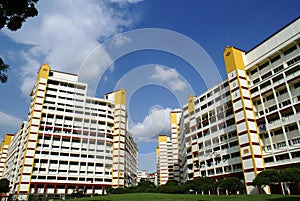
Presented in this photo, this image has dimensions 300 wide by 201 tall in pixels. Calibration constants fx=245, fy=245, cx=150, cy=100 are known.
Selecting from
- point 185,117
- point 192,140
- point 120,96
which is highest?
point 120,96

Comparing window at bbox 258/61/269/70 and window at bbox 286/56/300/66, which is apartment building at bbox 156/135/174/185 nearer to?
window at bbox 258/61/269/70

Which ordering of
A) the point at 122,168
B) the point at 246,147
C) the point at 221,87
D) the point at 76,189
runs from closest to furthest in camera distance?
the point at 246,147, the point at 221,87, the point at 76,189, the point at 122,168

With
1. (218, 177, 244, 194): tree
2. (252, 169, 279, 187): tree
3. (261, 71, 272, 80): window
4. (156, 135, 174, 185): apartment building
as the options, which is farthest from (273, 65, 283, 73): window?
(156, 135, 174, 185): apartment building

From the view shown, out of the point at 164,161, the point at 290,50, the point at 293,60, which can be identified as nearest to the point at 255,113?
the point at 293,60

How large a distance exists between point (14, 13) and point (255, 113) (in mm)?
45124

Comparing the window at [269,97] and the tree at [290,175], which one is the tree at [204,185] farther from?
the window at [269,97]

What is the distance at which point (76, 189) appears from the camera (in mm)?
62906

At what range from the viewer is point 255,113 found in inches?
1879

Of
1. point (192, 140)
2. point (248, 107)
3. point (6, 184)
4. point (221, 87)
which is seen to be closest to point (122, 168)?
point (192, 140)

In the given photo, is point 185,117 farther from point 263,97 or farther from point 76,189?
point 76,189

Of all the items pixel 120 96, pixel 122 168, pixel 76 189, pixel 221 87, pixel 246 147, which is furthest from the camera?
pixel 120 96

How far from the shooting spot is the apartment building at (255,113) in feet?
133

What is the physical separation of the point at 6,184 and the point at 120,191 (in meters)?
31.8

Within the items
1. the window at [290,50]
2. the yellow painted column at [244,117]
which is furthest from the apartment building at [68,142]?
the window at [290,50]
